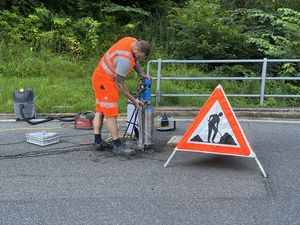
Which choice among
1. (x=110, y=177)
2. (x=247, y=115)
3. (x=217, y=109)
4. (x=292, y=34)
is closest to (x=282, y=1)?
(x=292, y=34)

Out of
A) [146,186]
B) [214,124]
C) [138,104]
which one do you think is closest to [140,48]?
[138,104]

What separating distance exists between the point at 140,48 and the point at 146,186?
2034mm

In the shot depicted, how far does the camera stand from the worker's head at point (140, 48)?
6.11m

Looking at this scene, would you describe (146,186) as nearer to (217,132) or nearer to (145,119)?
(217,132)

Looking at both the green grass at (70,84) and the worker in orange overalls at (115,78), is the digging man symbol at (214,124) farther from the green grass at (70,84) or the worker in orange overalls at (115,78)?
the green grass at (70,84)

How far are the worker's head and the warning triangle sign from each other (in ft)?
3.78

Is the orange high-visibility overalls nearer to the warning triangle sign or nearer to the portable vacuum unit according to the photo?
the warning triangle sign

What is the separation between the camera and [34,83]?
445 inches

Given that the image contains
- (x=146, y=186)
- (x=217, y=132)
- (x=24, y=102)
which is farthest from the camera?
(x=24, y=102)

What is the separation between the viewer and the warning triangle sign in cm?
561

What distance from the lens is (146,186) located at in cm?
509

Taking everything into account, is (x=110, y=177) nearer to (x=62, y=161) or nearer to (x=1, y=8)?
(x=62, y=161)

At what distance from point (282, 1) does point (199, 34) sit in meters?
Answer: 4.64

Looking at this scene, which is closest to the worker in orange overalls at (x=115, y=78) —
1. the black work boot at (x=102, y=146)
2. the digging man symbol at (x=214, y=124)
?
the black work boot at (x=102, y=146)
